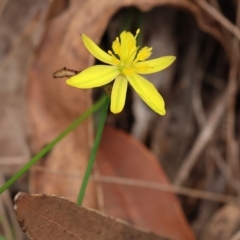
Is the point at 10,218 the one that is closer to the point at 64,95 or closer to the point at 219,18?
the point at 64,95

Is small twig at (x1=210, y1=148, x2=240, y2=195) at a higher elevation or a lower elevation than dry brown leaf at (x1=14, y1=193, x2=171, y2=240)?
lower

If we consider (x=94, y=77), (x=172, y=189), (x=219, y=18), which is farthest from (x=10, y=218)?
(x=219, y=18)

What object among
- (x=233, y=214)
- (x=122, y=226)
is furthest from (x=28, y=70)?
(x=233, y=214)

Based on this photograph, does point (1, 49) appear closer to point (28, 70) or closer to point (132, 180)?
point (28, 70)

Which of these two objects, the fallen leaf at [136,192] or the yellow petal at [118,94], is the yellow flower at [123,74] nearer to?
the yellow petal at [118,94]

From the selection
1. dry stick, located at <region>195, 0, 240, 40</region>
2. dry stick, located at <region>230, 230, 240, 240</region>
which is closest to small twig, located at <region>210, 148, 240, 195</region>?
dry stick, located at <region>230, 230, 240, 240</region>

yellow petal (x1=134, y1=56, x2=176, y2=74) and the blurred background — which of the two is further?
the blurred background

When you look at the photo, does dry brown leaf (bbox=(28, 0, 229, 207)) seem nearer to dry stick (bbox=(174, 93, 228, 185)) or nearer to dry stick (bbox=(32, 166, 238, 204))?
dry stick (bbox=(32, 166, 238, 204))
